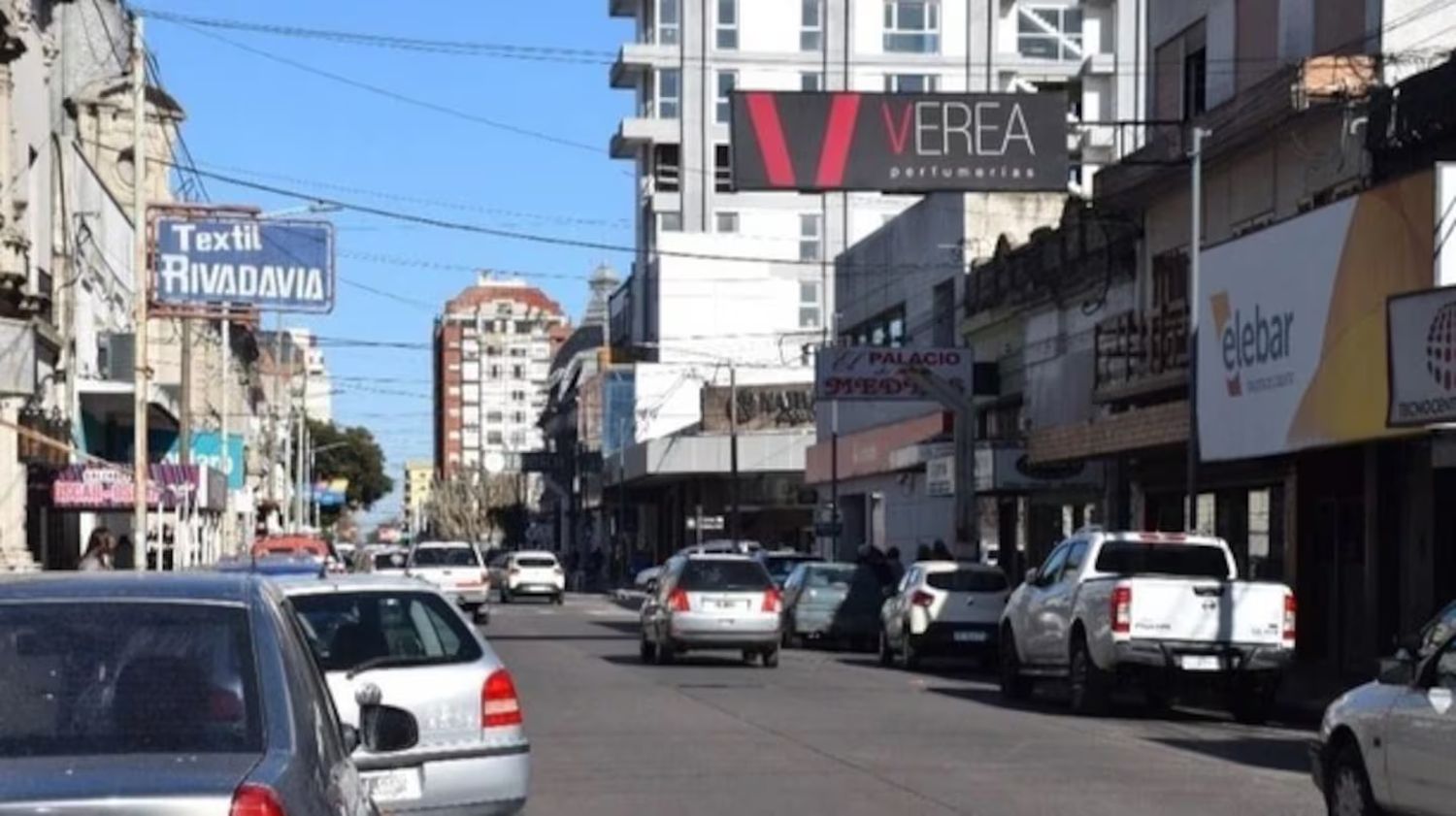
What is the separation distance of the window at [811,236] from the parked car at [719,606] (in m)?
58.1

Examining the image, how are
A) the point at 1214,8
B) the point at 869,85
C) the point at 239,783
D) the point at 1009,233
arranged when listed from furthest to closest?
1. the point at 869,85
2. the point at 1009,233
3. the point at 1214,8
4. the point at 239,783

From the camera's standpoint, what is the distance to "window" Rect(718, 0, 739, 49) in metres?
86.2

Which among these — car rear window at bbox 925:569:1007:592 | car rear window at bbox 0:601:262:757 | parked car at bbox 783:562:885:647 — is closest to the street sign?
parked car at bbox 783:562:885:647

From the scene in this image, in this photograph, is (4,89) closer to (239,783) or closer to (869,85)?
(239,783)

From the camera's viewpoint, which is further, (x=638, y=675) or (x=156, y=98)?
(x=156, y=98)

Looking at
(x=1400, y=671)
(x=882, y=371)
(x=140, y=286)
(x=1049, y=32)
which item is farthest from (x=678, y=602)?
(x=1049, y=32)

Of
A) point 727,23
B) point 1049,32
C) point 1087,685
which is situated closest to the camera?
point 1087,685

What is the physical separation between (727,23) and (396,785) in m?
76.8

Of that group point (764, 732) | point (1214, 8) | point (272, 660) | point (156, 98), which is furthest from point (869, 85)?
point (272, 660)

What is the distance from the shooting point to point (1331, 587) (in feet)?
101

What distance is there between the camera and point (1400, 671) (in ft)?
42.0

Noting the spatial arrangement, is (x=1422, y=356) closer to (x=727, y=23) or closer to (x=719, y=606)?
(x=719, y=606)

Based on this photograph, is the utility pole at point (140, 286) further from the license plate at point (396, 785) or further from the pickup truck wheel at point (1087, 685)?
the license plate at point (396, 785)

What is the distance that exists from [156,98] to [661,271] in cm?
3689
